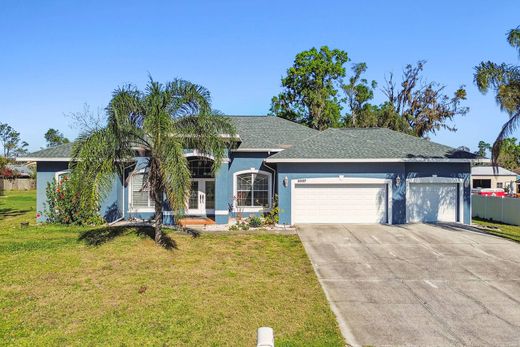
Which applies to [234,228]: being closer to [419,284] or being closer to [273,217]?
[273,217]

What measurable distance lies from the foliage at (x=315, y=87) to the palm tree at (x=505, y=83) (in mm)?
19588

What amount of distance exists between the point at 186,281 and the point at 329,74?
98.1ft

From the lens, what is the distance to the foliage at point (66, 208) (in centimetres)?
1540

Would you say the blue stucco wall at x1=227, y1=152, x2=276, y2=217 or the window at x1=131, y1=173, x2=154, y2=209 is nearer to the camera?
the window at x1=131, y1=173, x2=154, y2=209

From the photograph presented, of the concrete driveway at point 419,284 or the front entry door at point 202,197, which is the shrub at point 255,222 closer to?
the concrete driveway at point 419,284

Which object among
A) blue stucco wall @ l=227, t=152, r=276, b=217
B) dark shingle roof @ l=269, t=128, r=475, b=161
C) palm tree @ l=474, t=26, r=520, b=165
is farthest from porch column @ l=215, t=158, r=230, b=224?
palm tree @ l=474, t=26, r=520, b=165

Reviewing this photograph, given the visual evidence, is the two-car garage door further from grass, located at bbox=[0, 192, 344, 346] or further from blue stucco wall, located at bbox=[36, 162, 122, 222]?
blue stucco wall, located at bbox=[36, 162, 122, 222]

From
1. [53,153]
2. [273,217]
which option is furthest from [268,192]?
[53,153]

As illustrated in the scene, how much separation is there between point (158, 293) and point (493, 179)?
39.8 meters

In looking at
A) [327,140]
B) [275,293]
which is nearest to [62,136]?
[327,140]

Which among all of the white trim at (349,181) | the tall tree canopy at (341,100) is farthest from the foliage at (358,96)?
the white trim at (349,181)

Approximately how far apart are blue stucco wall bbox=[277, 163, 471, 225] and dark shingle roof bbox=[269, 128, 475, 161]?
1.48 ft

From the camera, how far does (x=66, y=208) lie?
15539 mm

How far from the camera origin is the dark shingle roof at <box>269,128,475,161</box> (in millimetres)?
15531
